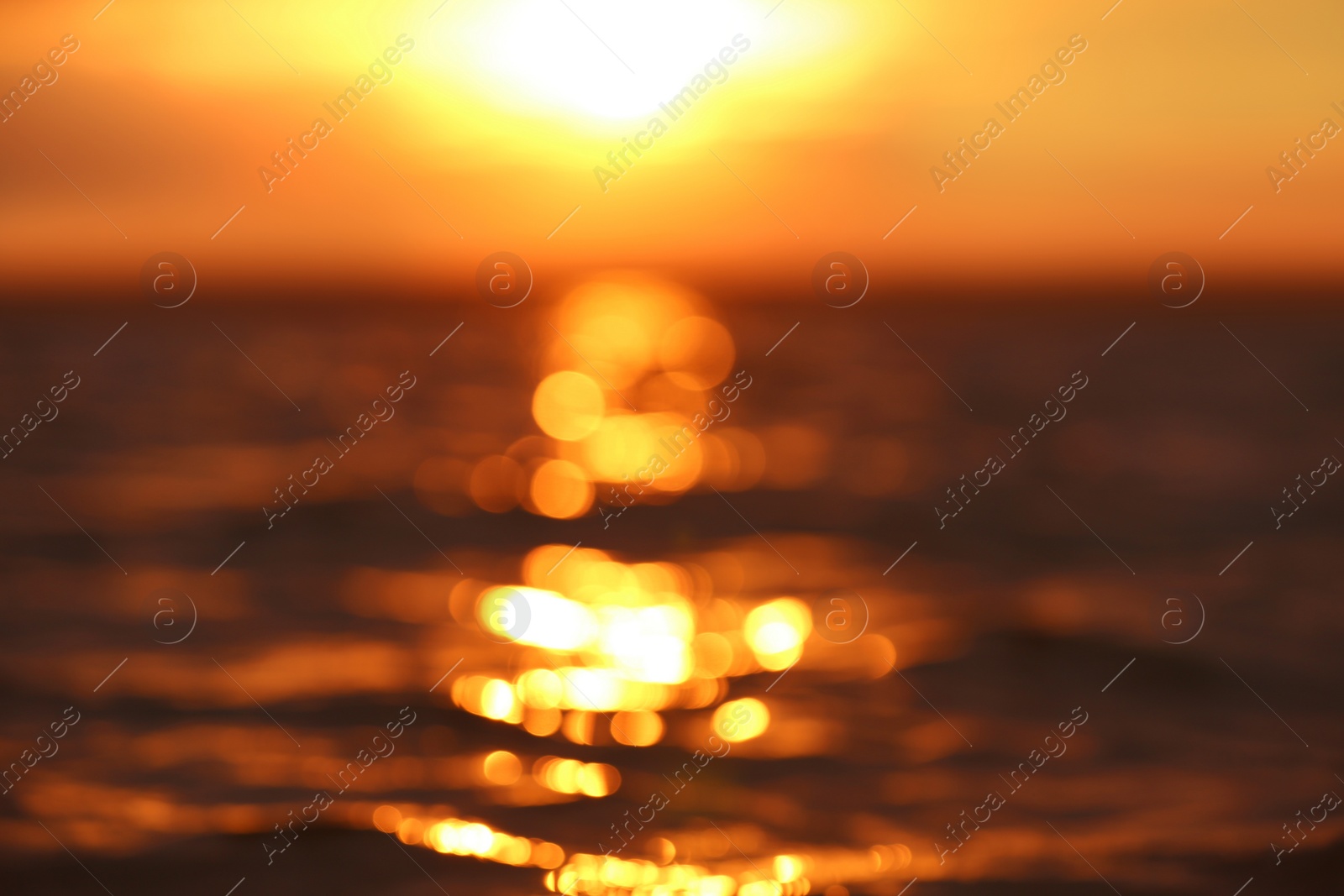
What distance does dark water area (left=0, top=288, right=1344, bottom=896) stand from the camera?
642 cm

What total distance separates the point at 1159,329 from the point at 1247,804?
75.6m

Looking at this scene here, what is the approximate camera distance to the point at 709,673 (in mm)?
9750

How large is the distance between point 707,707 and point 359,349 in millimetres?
51093

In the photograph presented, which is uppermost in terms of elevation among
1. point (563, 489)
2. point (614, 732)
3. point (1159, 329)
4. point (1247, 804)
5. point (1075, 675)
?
point (1159, 329)

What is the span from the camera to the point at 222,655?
9.67 meters

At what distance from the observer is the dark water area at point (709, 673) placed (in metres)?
6.42

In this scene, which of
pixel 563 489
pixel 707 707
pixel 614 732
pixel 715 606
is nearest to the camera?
pixel 614 732

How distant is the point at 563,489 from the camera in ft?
67.2

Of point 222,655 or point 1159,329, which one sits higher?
point 1159,329

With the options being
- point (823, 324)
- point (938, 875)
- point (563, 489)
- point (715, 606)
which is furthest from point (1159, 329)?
point (938, 875)

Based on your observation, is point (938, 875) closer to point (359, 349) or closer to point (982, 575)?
point (982, 575)

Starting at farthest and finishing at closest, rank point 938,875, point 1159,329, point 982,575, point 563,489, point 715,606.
→ point 1159,329, point 563,489, point 982,575, point 715,606, point 938,875

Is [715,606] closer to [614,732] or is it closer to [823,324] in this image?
[614,732]

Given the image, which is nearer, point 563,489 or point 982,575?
point 982,575
